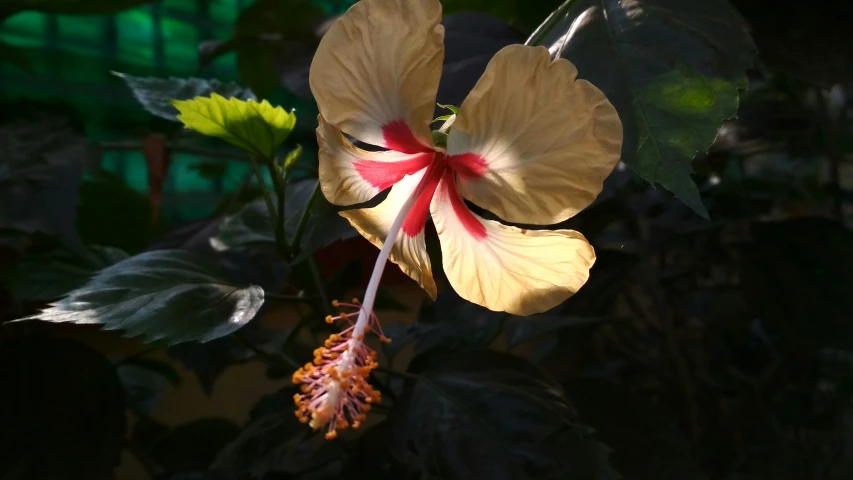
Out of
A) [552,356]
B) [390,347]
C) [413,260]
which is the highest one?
[413,260]

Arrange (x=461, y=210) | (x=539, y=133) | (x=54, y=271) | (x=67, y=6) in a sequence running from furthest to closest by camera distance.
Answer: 1. (x=67, y=6)
2. (x=54, y=271)
3. (x=461, y=210)
4. (x=539, y=133)

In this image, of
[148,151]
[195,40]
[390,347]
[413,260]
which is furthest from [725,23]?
[195,40]

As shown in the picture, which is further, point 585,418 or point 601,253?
point 601,253

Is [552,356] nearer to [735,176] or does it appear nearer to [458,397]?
[735,176]

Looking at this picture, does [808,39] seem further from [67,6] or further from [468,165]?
[67,6]

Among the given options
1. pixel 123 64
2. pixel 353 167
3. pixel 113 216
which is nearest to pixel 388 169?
pixel 353 167

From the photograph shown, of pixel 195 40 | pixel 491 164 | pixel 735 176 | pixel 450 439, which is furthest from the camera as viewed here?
pixel 195 40

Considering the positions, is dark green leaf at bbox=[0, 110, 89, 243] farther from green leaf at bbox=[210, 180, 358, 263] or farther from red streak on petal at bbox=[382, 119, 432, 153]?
red streak on petal at bbox=[382, 119, 432, 153]
